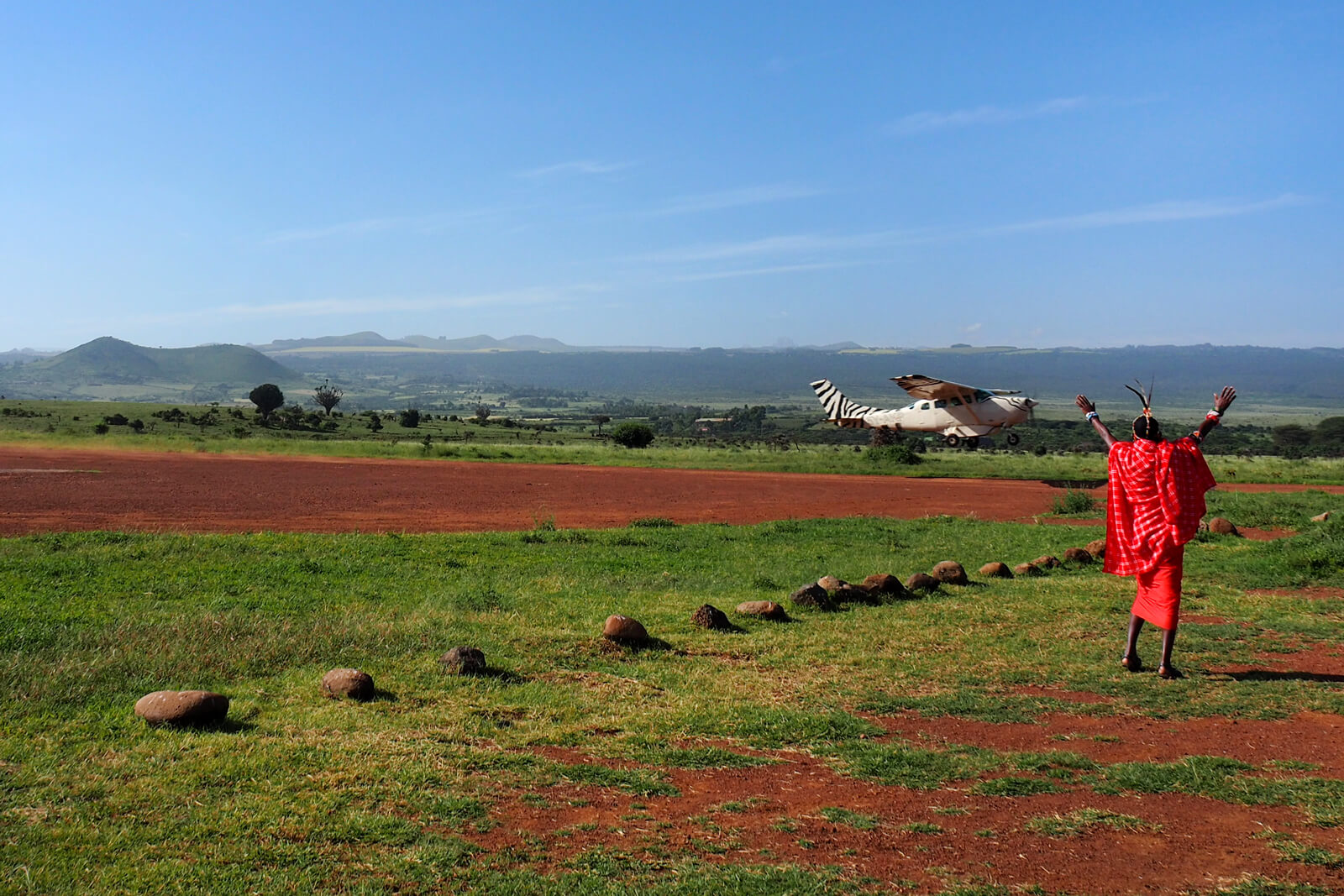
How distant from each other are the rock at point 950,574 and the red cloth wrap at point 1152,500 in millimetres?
4780

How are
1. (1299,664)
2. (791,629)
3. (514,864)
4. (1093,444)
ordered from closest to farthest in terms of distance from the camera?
(514,864) < (1299,664) < (791,629) < (1093,444)

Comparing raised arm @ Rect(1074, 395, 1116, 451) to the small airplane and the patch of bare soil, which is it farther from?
the small airplane

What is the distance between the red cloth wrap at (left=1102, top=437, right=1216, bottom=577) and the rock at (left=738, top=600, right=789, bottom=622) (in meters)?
3.88

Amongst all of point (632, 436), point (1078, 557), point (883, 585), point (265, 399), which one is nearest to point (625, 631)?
point (883, 585)

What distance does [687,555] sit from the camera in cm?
1741

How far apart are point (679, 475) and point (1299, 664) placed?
3017 cm

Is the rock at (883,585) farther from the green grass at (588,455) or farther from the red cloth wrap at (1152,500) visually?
the green grass at (588,455)

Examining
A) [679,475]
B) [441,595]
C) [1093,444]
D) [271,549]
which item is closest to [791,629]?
[441,595]

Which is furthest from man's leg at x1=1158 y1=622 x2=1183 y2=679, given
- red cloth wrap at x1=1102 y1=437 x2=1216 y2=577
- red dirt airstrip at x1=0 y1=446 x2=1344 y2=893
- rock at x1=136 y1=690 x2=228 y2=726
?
rock at x1=136 y1=690 x2=228 y2=726

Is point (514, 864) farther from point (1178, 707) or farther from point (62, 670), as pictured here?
point (1178, 707)

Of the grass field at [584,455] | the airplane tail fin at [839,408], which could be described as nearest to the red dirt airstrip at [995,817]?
the grass field at [584,455]

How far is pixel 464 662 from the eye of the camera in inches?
356

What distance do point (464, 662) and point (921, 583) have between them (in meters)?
7.32

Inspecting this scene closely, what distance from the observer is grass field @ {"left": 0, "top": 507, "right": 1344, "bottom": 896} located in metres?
5.32
